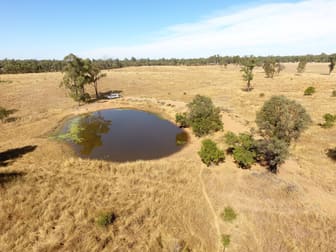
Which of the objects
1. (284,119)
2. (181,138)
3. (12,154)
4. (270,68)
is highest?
(284,119)

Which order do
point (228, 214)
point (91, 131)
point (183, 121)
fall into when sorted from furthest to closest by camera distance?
point (91, 131) → point (183, 121) → point (228, 214)

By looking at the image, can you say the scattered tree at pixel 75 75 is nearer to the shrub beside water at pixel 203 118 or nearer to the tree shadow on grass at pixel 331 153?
the shrub beside water at pixel 203 118

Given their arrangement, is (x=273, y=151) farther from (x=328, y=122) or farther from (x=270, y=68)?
(x=270, y=68)

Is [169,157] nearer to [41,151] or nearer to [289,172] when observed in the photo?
[289,172]

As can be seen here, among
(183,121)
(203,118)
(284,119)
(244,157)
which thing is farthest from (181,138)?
(284,119)

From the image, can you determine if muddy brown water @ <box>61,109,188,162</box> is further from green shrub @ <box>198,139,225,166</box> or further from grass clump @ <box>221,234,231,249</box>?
grass clump @ <box>221,234,231,249</box>

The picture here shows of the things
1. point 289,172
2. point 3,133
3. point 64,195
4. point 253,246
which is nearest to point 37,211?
point 64,195

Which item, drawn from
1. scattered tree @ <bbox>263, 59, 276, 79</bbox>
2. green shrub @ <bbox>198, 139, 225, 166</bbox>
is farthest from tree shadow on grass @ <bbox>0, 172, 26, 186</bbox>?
scattered tree @ <bbox>263, 59, 276, 79</bbox>
